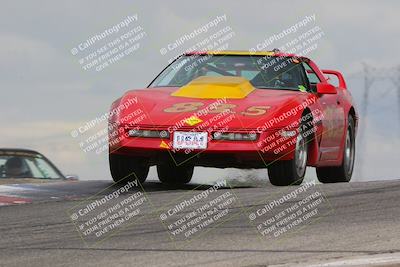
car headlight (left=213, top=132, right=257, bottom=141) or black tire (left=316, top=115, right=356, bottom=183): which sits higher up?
car headlight (left=213, top=132, right=257, bottom=141)

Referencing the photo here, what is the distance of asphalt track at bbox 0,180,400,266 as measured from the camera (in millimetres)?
7082

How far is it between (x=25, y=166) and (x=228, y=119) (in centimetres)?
643

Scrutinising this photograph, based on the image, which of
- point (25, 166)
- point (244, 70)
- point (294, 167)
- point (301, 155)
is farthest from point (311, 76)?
point (25, 166)

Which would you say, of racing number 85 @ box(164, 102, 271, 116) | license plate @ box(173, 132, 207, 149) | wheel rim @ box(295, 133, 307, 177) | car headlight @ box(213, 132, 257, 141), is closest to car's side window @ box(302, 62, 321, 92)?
wheel rim @ box(295, 133, 307, 177)

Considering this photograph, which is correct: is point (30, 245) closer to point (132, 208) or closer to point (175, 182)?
point (132, 208)

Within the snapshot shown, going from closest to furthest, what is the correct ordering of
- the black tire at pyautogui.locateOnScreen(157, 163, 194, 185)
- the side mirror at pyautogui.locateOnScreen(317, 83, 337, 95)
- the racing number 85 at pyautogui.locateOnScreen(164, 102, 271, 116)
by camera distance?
the racing number 85 at pyautogui.locateOnScreen(164, 102, 271, 116), the side mirror at pyautogui.locateOnScreen(317, 83, 337, 95), the black tire at pyautogui.locateOnScreen(157, 163, 194, 185)

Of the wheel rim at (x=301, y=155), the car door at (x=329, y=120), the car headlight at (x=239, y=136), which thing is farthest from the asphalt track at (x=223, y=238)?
the car door at (x=329, y=120)

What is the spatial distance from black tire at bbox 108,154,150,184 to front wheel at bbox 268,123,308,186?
4.54 ft

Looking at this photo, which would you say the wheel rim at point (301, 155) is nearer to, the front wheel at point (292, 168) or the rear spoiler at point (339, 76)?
the front wheel at point (292, 168)

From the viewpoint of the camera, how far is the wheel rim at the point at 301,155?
1146 centimetres

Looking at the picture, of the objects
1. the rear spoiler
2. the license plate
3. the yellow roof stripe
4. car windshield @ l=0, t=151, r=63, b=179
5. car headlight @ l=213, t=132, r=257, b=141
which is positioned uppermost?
the yellow roof stripe

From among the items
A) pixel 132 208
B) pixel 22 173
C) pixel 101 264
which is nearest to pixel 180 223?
pixel 132 208

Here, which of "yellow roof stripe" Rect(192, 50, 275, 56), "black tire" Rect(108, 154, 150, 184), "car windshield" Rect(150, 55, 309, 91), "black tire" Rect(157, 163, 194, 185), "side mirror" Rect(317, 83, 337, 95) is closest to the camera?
"black tire" Rect(108, 154, 150, 184)

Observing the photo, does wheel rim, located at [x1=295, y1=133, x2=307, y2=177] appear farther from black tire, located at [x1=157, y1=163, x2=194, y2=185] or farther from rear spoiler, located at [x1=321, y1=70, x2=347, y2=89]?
rear spoiler, located at [x1=321, y1=70, x2=347, y2=89]
